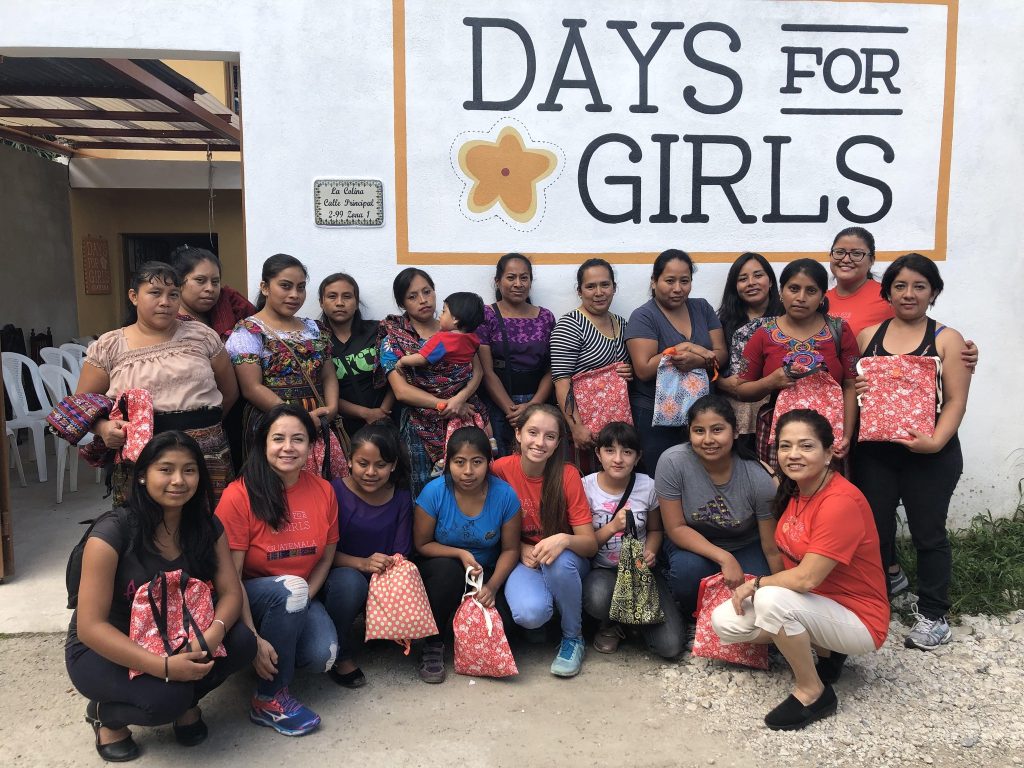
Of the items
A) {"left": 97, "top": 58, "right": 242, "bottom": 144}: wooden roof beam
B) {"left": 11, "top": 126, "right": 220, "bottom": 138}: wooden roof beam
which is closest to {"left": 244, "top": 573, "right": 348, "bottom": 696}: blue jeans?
{"left": 97, "top": 58, "right": 242, "bottom": 144}: wooden roof beam

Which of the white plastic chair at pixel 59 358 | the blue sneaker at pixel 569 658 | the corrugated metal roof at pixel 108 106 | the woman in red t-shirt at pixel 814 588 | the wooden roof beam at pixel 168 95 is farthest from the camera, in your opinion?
the white plastic chair at pixel 59 358

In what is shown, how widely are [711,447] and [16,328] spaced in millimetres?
7338

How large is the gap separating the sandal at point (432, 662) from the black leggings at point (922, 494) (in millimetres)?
1958

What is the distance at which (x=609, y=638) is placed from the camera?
3.26 meters

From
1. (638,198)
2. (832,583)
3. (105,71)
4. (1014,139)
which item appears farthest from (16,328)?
(1014,139)

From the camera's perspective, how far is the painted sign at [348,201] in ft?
12.7

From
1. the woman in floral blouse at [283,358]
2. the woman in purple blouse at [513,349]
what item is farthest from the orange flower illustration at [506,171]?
the woman in floral blouse at [283,358]

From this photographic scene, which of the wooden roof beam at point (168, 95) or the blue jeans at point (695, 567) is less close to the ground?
the wooden roof beam at point (168, 95)

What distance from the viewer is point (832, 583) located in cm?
281

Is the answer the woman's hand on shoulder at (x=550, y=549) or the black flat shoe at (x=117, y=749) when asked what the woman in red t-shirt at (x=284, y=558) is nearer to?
the black flat shoe at (x=117, y=749)

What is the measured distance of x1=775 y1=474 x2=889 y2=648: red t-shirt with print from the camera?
8.86 ft

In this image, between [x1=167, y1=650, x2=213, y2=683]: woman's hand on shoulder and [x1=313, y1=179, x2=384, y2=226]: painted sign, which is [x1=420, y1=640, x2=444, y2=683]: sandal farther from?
[x1=313, y1=179, x2=384, y2=226]: painted sign

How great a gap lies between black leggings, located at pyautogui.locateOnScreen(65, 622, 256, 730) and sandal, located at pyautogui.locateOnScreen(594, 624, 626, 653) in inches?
62.6

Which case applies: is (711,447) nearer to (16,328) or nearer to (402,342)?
(402,342)
